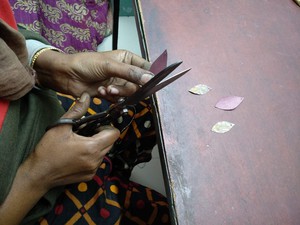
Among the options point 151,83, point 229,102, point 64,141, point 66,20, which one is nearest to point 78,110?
point 64,141

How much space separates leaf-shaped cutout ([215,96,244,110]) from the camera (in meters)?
0.56

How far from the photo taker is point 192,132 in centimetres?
52

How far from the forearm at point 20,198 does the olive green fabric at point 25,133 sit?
0.01 metres

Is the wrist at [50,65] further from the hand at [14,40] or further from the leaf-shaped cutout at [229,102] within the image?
the leaf-shaped cutout at [229,102]

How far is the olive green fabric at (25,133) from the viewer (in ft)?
1.62

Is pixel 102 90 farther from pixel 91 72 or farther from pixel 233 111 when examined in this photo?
pixel 233 111

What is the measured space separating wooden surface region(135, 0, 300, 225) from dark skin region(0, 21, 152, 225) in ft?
0.28

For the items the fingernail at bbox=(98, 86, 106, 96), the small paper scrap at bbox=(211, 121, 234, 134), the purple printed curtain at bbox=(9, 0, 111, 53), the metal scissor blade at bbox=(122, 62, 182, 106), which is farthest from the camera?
the purple printed curtain at bbox=(9, 0, 111, 53)

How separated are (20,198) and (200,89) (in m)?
0.39

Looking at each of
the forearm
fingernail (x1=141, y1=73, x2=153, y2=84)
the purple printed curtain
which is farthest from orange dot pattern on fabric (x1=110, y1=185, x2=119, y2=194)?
the purple printed curtain

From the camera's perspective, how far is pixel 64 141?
1.77 feet

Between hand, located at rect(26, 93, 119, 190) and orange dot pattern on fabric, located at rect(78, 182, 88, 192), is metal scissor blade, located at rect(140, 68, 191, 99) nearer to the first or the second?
hand, located at rect(26, 93, 119, 190)

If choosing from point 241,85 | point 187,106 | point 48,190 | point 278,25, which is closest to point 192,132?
point 187,106

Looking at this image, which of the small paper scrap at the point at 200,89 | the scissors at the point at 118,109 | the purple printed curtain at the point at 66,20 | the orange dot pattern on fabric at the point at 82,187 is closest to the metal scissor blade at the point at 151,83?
the scissors at the point at 118,109
